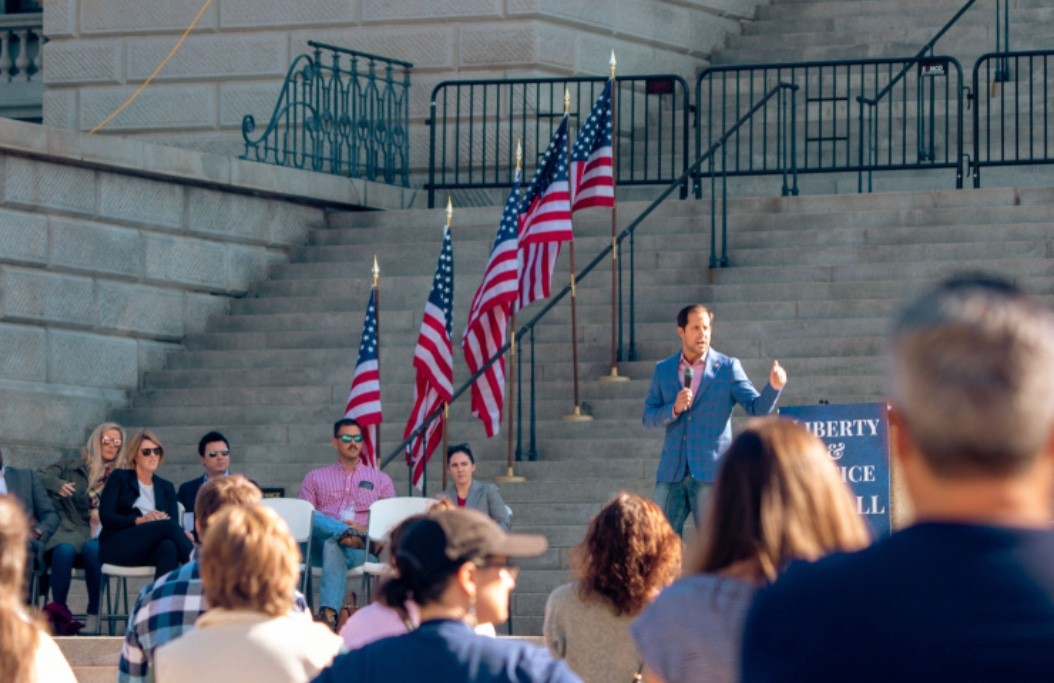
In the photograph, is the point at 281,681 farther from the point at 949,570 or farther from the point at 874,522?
the point at 874,522

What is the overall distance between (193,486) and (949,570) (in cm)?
1182

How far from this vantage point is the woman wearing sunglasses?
1331cm

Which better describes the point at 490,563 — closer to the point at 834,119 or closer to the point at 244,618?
the point at 244,618

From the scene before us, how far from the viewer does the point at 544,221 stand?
16172mm

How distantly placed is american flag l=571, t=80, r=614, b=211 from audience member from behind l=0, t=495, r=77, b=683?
11.9m

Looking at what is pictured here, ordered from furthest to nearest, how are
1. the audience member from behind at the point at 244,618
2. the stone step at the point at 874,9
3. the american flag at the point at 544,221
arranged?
the stone step at the point at 874,9
the american flag at the point at 544,221
the audience member from behind at the point at 244,618

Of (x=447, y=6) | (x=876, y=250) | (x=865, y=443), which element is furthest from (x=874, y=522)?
(x=447, y=6)

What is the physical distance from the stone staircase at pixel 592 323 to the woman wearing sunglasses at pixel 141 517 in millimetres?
2342

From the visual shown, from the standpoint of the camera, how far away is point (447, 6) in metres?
22.1

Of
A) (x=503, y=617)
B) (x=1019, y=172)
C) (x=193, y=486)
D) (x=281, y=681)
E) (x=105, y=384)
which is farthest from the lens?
(x=1019, y=172)

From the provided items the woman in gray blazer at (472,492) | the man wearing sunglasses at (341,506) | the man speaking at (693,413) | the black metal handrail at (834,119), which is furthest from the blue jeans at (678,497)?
the black metal handrail at (834,119)

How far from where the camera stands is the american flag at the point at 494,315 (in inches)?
614

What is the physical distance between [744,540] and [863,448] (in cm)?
704

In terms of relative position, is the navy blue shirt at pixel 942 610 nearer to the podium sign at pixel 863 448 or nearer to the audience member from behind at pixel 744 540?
the audience member from behind at pixel 744 540
